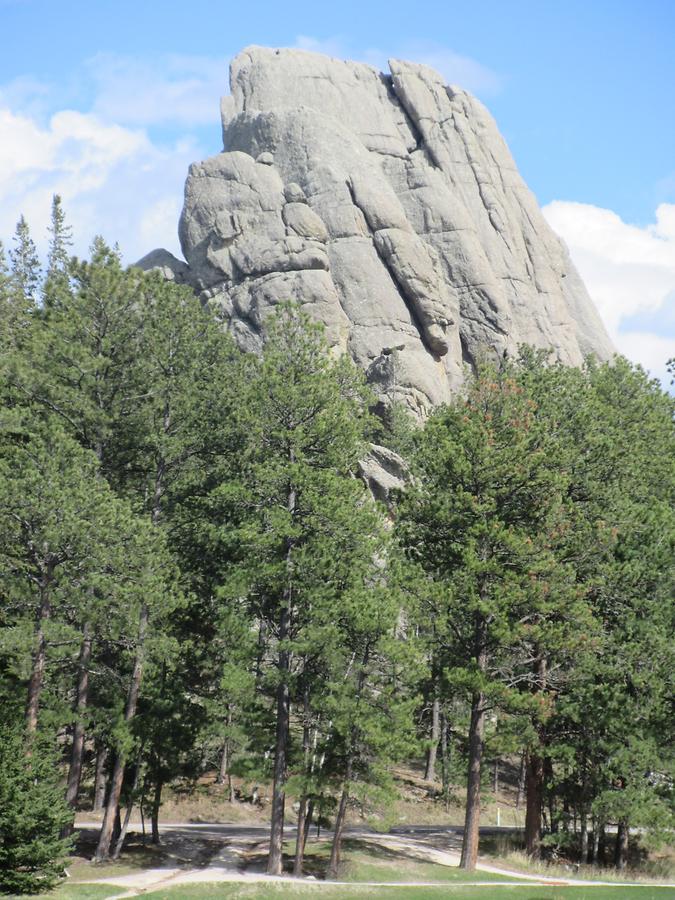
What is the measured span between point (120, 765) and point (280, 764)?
200 inches

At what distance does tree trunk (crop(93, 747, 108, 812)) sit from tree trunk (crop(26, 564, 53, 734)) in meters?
6.81

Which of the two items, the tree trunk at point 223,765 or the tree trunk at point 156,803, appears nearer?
the tree trunk at point 156,803

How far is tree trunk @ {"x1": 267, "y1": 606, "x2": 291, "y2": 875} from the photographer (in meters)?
26.3

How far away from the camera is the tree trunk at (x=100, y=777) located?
1234 inches

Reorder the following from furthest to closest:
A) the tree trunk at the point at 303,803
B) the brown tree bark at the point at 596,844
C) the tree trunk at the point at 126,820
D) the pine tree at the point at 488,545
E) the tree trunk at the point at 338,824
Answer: the brown tree bark at the point at 596,844 < the tree trunk at the point at 126,820 < the pine tree at the point at 488,545 < the tree trunk at the point at 303,803 < the tree trunk at the point at 338,824

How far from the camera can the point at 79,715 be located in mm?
27188

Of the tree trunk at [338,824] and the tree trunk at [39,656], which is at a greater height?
the tree trunk at [39,656]

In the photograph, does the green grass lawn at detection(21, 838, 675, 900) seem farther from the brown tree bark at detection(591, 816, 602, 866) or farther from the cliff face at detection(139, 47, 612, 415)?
the cliff face at detection(139, 47, 612, 415)

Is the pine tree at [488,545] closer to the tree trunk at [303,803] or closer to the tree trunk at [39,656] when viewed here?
the tree trunk at [303,803]

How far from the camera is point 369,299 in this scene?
71.4 meters

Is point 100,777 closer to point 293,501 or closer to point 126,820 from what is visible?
point 126,820

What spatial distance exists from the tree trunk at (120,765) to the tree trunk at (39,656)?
311 centimetres

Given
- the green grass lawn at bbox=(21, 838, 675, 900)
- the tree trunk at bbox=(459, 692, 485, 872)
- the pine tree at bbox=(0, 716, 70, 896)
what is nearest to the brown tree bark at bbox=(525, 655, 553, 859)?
the tree trunk at bbox=(459, 692, 485, 872)

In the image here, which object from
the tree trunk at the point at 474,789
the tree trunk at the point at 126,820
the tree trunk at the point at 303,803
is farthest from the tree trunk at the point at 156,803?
the tree trunk at the point at 474,789
